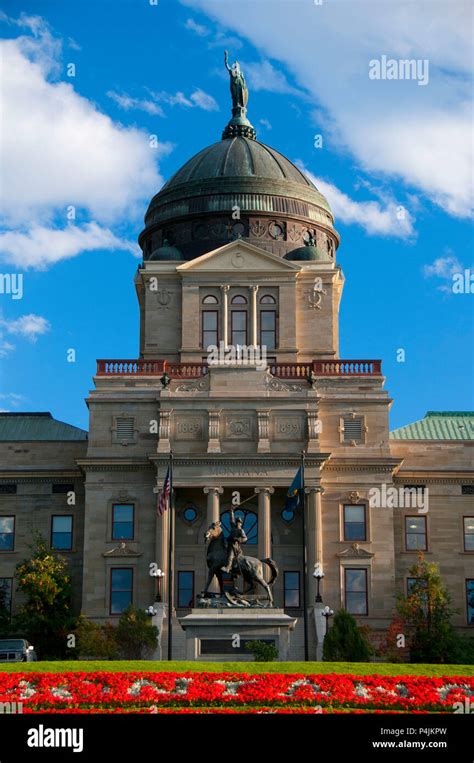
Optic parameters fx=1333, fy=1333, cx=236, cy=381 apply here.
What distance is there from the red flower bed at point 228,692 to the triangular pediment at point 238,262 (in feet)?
131

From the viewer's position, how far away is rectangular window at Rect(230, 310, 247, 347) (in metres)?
76.8

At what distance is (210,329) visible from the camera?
3031 inches

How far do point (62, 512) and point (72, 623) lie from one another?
8.01 meters

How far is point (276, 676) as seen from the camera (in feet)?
130

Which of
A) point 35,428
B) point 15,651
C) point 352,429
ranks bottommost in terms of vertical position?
point 15,651

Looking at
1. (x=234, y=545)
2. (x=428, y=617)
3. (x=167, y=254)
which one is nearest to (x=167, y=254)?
(x=167, y=254)

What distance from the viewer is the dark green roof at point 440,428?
2886 inches

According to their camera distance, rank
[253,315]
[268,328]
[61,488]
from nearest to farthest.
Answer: [61,488], [253,315], [268,328]

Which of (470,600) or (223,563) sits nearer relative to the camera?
(223,563)

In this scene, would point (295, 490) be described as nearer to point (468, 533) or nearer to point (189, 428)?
point (189, 428)

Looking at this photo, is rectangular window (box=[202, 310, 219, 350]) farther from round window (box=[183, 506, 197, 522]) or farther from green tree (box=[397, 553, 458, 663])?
green tree (box=[397, 553, 458, 663])

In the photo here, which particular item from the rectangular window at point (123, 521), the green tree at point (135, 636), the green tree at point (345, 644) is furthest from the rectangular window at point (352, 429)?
the green tree at point (135, 636)

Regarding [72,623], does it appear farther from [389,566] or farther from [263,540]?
[389,566]

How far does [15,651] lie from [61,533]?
17.4 metres
